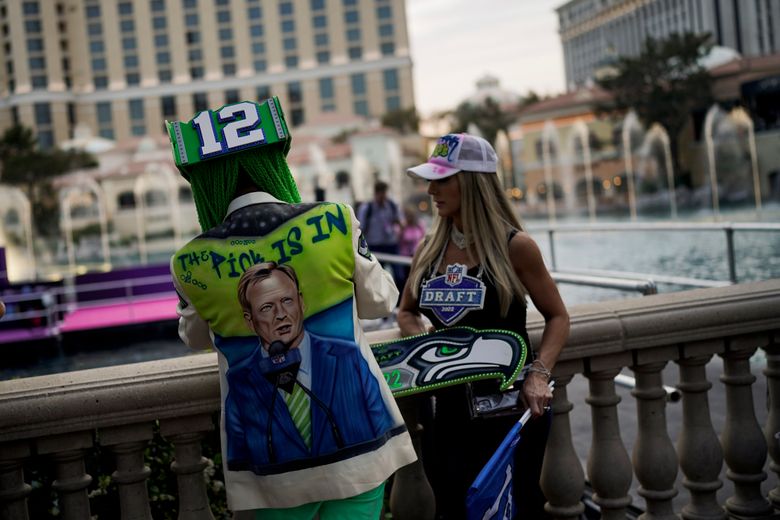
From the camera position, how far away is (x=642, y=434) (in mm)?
3176

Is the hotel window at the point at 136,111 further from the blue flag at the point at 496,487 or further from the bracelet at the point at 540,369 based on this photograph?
the blue flag at the point at 496,487

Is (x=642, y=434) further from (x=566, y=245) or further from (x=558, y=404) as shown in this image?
(x=566, y=245)

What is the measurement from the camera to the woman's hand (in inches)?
104

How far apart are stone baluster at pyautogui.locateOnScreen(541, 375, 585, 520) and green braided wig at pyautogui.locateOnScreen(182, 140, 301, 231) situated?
1.28 metres

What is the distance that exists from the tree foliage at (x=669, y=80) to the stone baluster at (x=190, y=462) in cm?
5215

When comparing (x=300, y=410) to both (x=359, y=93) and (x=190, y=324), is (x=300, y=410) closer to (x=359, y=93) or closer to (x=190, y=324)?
(x=190, y=324)

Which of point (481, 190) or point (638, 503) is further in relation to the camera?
point (638, 503)

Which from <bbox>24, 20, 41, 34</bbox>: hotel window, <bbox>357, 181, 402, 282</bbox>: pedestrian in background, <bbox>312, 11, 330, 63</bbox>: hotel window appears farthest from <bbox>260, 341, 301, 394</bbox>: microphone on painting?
<bbox>24, 20, 41, 34</bbox>: hotel window

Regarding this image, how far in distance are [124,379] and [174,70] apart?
10211 centimetres

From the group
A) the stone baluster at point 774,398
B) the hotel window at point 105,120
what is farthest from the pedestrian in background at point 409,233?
the hotel window at point 105,120

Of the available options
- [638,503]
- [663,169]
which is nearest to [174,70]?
[663,169]

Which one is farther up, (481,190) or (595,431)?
(481,190)

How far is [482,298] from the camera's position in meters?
2.74

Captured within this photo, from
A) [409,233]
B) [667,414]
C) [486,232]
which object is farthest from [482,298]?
[409,233]
